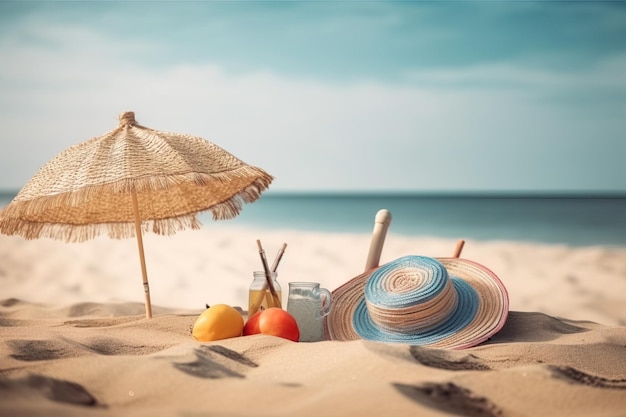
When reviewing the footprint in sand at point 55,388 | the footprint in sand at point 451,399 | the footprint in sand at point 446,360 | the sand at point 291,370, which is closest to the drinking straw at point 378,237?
the sand at point 291,370

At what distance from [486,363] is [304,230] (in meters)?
9.45

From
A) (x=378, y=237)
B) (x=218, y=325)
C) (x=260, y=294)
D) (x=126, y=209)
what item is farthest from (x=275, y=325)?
(x=126, y=209)

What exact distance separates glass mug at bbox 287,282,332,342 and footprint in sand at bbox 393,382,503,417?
1.17 metres

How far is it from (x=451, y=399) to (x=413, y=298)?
111 centimetres

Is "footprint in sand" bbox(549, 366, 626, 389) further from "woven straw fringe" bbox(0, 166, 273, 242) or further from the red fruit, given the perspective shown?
"woven straw fringe" bbox(0, 166, 273, 242)

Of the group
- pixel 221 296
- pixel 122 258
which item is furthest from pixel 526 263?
pixel 122 258

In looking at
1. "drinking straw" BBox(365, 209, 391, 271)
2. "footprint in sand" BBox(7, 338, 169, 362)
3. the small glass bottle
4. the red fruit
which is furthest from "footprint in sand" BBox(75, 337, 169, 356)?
"drinking straw" BBox(365, 209, 391, 271)

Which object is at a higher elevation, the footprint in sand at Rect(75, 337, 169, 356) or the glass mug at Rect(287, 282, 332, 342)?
the glass mug at Rect(287, 282, 332, 342)

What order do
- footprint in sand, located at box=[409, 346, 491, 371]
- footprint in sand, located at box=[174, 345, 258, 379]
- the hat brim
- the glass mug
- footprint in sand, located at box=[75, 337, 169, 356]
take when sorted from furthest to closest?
the glass mug → the hat brim → footprint in sand, located at box=[75, 337, 169, 356] → footprint in sand, located at box=[409, 346, 491, 371] → footprint in sand, located at box=[174, 345, 258, 379]

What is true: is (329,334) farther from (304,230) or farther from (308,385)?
(304,230)

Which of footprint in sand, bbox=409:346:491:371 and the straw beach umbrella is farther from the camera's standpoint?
the straw beach umbrella

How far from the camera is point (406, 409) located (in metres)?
1.62

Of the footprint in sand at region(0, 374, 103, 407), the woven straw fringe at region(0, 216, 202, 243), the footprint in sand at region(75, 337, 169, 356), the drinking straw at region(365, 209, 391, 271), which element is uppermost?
the drinking straw at region(365, 209, 391, 271)

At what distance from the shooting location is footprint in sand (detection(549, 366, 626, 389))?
191cm
